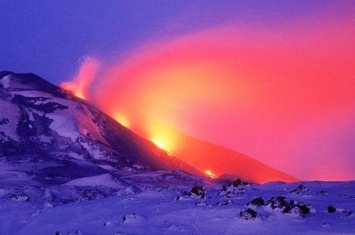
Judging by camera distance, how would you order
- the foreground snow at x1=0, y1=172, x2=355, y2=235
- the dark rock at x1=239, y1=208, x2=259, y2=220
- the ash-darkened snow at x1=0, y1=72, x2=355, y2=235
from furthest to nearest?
the ash-darkened snow at x1=0, y1=72, x2=355, y2=235, the dark rock at x1=239, y1=208, x2=259, y2=220, the foreground snow at x1=0, y1=172, x2=355, y2=235

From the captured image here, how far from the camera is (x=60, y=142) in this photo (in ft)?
324

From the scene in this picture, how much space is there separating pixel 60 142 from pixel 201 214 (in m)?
89.2

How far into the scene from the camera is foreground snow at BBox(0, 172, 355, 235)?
11430 mm

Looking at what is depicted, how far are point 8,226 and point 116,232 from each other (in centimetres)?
725

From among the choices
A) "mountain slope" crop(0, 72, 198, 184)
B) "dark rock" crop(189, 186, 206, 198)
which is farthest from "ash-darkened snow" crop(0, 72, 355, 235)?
"mountain slope" crop(0, 72, 198, 184)

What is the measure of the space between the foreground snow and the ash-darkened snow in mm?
27

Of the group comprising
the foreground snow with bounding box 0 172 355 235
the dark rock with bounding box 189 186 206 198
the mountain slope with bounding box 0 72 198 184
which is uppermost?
the mountain slope with bounding box 0 72 198 184

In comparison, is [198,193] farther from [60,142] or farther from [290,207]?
[60,142]

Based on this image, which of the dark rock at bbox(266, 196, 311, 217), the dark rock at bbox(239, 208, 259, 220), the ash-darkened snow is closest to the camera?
the dark rock at bbox(239, 208, 259, 220)

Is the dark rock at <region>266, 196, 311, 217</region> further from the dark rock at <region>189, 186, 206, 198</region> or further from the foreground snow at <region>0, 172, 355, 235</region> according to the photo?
the dark rock at <region>189, 186, 206, 198</region>

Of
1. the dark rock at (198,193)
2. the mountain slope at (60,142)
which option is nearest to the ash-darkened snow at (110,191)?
the dark rock at (198,193)

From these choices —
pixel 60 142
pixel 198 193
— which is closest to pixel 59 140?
pixel 60 142

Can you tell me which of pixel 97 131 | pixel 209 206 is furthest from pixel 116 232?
pixel 97 131

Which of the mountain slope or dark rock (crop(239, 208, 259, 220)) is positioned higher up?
the mountain slope
